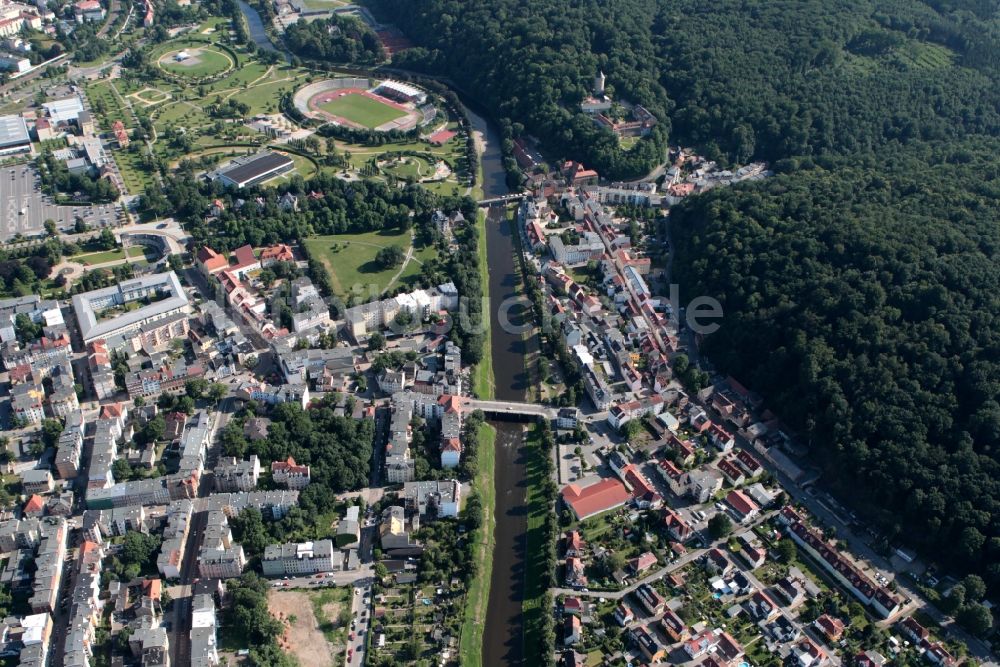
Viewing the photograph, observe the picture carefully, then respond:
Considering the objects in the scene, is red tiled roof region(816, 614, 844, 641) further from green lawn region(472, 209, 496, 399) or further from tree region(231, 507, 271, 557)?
tree region(231, 507, 271, 557)

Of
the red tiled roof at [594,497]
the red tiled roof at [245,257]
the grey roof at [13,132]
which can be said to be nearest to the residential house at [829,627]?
the red tiled roof at [594,497]

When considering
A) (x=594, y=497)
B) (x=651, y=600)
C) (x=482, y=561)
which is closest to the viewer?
(x=651, y=600)

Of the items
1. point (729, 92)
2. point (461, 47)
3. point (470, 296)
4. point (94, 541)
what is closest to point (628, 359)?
point (470, 296)

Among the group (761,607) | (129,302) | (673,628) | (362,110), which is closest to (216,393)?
(129,302)

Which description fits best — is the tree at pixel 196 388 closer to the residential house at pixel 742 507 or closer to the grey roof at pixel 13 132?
the residential house at pixel 742 507

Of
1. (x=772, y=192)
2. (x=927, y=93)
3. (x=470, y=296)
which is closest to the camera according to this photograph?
(x=470, y=296)

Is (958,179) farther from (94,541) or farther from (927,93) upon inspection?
(94,541)

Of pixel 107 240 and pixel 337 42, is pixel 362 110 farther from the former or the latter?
pixel 107 240
